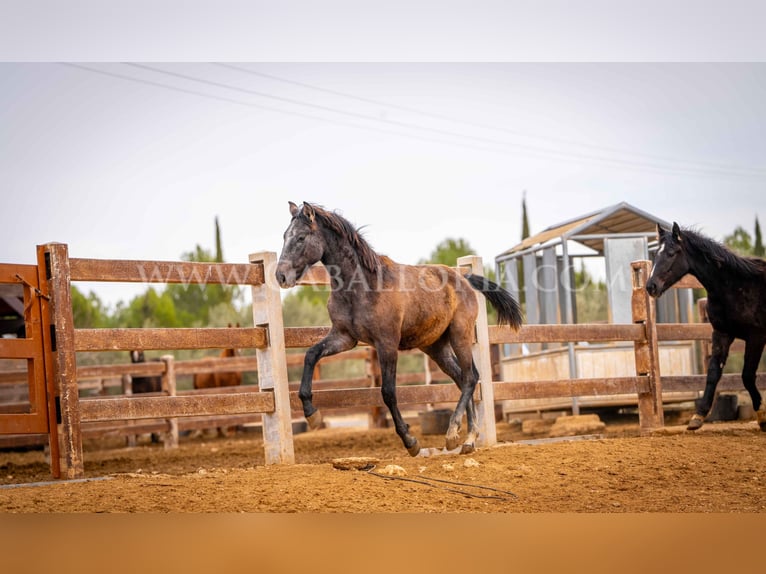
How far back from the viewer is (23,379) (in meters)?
11.6

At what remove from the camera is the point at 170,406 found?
656 cm

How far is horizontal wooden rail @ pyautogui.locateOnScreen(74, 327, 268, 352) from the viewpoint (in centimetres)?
633

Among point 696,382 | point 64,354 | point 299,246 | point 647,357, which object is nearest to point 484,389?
point 647,357

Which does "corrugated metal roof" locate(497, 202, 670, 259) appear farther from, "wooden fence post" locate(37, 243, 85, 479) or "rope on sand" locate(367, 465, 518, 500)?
"wooden fence post" locate(37, 243, 85, 479)

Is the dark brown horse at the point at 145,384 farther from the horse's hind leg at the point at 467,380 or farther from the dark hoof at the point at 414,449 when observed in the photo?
the dark hoof at the point at 414,449

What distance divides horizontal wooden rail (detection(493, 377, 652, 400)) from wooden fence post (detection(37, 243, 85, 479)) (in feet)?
12.9

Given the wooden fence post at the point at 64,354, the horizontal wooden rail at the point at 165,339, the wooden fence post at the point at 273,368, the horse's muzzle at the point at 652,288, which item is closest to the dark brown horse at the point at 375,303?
the wooden fence post at the point at 273,368

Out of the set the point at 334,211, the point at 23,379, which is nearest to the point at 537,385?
the point at 334,211

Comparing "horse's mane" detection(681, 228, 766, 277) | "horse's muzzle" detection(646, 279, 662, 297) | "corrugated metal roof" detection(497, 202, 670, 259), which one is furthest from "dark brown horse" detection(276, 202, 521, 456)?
"corrugated metal roof" detection(497, 202, 670, 259)

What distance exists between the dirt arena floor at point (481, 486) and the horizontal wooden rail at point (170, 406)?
47cm

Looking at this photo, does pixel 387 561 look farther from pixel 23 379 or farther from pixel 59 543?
pixel 23 379

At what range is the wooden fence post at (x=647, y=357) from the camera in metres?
9.38

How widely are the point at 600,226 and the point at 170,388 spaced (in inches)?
293

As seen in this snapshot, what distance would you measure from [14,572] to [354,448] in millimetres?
7618
